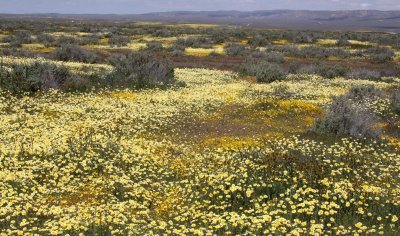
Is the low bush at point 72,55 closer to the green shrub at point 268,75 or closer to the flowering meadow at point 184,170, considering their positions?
the green shrub at point 268,75

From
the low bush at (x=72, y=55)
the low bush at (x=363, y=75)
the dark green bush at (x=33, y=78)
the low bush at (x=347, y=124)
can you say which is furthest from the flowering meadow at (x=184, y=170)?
the low bush at (x=72, y=55)

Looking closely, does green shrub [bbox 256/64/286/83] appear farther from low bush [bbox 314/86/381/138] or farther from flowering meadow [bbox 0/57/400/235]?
low bush [bbox 314/86/381/138]

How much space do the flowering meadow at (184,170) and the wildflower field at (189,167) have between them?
45 mm

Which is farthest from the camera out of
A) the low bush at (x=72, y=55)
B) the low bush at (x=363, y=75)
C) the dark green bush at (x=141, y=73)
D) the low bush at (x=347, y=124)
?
the low bush at (x=72, y=55)

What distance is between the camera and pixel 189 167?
37.2ft

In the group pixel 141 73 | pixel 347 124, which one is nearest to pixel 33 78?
pixel 141 73

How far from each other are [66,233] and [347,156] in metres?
8.01

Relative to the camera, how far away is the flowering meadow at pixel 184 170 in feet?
26.0

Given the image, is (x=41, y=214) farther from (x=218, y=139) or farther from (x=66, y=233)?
(x=218, y=139)

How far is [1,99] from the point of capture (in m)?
17.4

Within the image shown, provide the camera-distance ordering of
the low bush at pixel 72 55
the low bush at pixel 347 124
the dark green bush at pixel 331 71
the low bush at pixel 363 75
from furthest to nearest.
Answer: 1. the low bush at pixel 72 55
2. the dark green bush at pixel 331 71
3. the low bush at pixel 363 75
4. the low bush at pixel 347 124

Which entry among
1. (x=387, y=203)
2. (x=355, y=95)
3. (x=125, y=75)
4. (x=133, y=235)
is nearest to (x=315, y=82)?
(x=355, y=95)

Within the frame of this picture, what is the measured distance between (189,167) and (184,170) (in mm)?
247

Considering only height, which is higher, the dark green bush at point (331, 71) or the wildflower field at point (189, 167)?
the dark green bush at point (331, 71)
